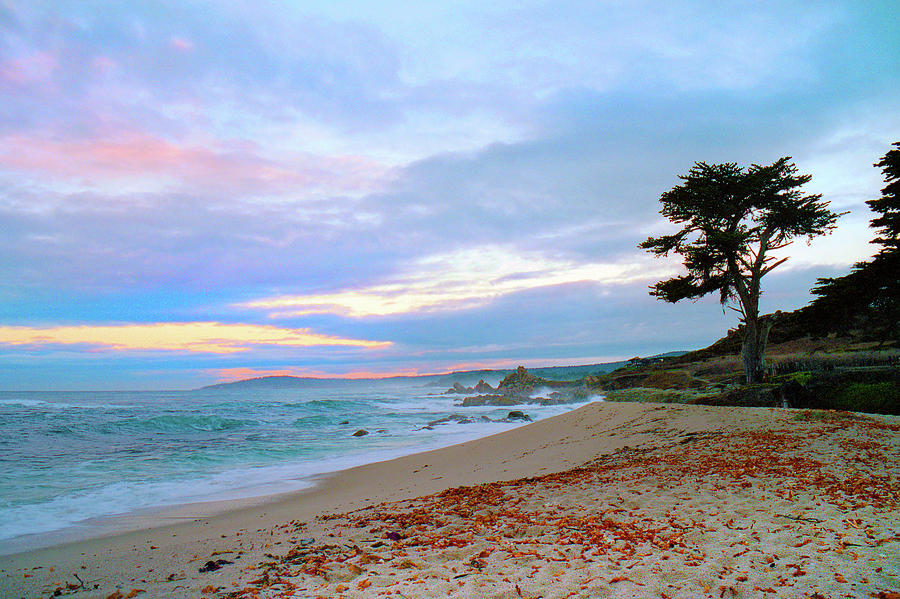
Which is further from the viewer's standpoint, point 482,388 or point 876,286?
point 482,388

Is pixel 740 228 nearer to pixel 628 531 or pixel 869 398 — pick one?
pixel 869 398

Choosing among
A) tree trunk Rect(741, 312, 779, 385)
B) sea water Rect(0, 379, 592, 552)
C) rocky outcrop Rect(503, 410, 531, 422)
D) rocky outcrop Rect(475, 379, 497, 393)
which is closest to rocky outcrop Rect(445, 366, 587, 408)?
rocky outcrop Rect(475, 379, 497, 393)

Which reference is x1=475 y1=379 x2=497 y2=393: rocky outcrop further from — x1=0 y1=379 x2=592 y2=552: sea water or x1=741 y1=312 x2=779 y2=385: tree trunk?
x1=741 y1=312 x2=779 y2=385: tree trunk

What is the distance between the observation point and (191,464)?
1457 centimetres

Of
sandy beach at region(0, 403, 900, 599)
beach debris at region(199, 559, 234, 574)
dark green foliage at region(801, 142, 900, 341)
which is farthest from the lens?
dark green foliage at region(801, 142, 900, 341)

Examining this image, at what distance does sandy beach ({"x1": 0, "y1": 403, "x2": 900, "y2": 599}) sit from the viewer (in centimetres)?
366

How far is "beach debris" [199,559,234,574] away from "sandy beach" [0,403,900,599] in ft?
0.06

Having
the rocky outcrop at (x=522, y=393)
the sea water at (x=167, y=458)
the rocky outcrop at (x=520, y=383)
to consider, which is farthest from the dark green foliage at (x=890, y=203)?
the rocky outcrop at (x=520, y=383)

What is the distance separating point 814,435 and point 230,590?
30.6ft

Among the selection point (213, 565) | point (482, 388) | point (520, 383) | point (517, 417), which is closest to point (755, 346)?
point (517, 417)

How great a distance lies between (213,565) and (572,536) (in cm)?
353

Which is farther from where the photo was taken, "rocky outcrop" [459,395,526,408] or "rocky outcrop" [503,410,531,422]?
"rocky outcrop" [459,395,526,408]

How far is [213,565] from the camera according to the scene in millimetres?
4723

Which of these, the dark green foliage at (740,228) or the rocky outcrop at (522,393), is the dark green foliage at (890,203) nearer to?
the dark green foliage at (740,228)
